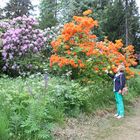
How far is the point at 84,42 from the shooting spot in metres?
12.1

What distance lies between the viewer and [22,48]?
44.2ft

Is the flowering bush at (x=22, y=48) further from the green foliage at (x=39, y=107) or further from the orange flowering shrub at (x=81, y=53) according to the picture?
the green foliage at (x=39, y=107)

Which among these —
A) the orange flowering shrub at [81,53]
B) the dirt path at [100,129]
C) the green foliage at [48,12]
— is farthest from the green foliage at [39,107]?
the green foliage at [48,12]

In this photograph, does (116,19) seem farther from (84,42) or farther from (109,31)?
(84,42)

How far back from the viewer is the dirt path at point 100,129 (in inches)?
297

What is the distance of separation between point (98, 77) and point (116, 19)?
23506 mm

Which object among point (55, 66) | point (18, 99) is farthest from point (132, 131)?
point (55, 66)

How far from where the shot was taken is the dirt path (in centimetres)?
753

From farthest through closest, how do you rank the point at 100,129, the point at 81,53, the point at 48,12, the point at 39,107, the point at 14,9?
1. the point at 48,12
2. the point at 14,9
3. the point at 81,53
4. the point at 100,129
5. the point at 39,107

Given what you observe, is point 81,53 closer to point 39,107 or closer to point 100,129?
point 100,129

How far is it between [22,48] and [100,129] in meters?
A: 6.04

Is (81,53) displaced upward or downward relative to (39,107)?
upward

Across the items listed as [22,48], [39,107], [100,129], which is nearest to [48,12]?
[22,48]

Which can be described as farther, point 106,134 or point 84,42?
point 84,42
